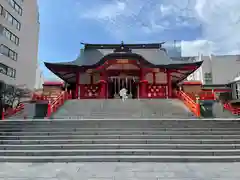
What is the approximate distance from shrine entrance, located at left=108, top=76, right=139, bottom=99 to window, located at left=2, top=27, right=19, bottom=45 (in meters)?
16.9

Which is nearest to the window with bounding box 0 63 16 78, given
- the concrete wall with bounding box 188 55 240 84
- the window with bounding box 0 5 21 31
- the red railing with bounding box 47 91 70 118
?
the window with bounding box 0 5 21 31

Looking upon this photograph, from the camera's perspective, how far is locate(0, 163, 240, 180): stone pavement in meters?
5.23

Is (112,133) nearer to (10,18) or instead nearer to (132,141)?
(132,141)

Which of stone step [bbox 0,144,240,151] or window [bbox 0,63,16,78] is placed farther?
window [bbox 0,63,16,78]

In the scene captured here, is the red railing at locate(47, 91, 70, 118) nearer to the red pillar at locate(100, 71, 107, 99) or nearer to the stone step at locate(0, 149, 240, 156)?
the red pillar at locate(100, 71, 107, 99)

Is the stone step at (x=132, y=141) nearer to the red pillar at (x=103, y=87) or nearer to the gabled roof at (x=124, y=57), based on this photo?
the red pillar at (x=103, y=87)

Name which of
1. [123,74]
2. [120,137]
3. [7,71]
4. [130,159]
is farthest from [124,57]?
[7,71]

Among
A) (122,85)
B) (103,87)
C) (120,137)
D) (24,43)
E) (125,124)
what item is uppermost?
(24,43)

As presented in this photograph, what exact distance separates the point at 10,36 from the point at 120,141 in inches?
1072

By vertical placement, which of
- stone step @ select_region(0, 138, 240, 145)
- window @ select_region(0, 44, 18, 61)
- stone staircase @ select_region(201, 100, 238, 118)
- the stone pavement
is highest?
window @ select_region(0, 44, 18, 61)

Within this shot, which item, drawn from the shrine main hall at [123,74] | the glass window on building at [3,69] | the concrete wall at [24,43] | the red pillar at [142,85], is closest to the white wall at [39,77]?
the concrete wall at [24,43]

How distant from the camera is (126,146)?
26.1ft

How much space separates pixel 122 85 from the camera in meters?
21.8

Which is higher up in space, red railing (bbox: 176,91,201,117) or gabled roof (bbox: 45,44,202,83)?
gabled roof (bbox: 45,44,202,83)
